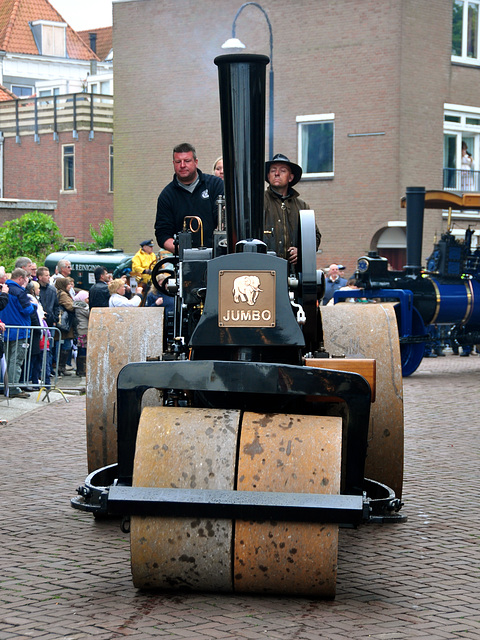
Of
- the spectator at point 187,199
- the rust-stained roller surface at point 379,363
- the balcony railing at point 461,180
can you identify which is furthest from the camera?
the balcony railing at point 461,180

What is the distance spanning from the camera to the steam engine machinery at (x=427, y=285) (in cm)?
1569

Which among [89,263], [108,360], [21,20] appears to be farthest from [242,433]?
[21,20]

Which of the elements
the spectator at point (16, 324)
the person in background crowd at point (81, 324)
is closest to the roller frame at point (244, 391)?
the spectator at point (16, 324)

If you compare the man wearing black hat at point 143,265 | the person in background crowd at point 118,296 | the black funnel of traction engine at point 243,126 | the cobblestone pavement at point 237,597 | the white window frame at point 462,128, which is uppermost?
Answer: the white window frame at point 462,128

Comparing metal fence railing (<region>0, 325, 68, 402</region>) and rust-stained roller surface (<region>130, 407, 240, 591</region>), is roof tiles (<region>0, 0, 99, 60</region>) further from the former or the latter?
rust-stained roller surface (<region>130, 407, 240, 591</region>)

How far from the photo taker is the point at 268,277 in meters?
4.86

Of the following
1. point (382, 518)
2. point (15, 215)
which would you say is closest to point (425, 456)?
point (382, 518)

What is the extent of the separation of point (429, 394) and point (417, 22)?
55.3 ft

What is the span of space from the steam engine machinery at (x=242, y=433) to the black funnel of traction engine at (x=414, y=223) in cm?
1187

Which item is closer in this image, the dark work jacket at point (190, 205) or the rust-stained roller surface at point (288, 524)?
the rust-stained roller surface at point (288, 524)

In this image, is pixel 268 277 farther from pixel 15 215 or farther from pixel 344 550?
pixel 15 215

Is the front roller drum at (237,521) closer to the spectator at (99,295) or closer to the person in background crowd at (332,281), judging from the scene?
the spectator at (99,295)

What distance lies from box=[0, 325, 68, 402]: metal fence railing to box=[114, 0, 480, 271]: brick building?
644 inches

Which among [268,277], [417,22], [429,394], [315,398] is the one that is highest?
[417,22]
